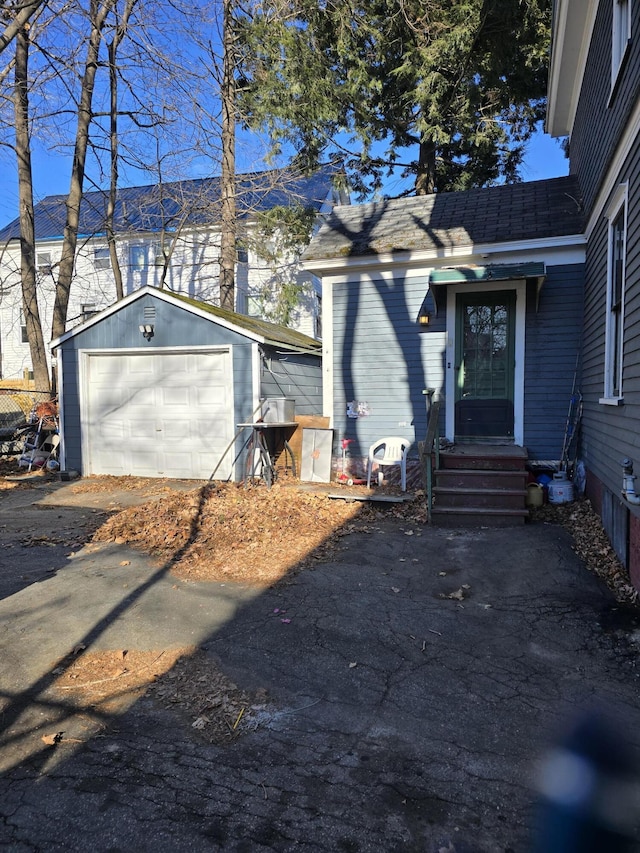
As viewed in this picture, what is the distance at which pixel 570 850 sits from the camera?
6.25ft

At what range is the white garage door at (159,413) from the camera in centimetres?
976

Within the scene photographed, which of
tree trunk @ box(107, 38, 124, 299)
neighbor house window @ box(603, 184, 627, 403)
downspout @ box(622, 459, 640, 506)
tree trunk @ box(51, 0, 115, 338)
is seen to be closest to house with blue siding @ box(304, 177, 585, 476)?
neighbor house window @ box(603, 184, 627, 403)

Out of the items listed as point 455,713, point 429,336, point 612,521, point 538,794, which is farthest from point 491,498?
point 538,794

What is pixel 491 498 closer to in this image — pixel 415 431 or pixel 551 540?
pixel 551 540

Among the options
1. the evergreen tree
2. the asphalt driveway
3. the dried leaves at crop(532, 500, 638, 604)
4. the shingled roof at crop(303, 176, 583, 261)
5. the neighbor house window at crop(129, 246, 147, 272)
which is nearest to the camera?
the asphalt driveway

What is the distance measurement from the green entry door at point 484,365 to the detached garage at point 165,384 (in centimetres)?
318

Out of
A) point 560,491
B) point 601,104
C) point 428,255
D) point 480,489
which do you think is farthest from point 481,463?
point 601,104

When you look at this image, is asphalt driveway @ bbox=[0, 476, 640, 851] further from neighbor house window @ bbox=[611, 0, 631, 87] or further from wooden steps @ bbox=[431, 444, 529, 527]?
neighbor house window @ bbox=[611, 0, 631, 87]

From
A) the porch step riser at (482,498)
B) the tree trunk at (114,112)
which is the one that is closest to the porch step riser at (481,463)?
the porch step riser at (482,498)

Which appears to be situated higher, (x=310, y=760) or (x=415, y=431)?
(x=415, y=431)

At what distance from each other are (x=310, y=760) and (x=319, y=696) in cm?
56

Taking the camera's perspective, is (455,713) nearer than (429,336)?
Yes

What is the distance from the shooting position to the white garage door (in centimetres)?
976

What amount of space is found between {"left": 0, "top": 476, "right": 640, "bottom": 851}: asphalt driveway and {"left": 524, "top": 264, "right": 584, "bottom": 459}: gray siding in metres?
3.21
